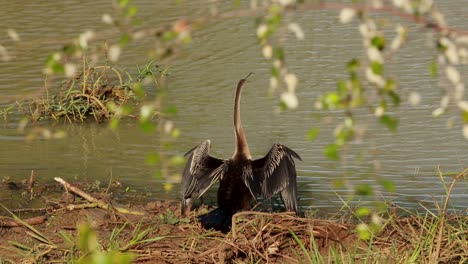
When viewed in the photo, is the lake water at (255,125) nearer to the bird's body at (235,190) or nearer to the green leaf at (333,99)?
the bird's body at (235,190)

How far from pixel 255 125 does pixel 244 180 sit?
2.79m

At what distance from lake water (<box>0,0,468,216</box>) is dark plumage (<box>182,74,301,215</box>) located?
0.43m

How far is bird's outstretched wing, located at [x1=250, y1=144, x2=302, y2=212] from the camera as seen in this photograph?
21.2 feet

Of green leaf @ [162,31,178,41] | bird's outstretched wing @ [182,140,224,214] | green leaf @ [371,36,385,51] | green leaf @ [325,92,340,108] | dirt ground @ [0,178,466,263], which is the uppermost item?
green leaf @ [162,31,178,41]

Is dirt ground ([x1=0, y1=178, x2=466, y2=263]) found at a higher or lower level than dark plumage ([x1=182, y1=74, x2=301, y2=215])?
lower

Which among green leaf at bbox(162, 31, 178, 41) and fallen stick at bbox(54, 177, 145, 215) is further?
fallen stick at bbox(54, 177, 145, 215)

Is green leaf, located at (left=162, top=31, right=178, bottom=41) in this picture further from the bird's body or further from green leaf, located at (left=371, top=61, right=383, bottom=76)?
the bird's body

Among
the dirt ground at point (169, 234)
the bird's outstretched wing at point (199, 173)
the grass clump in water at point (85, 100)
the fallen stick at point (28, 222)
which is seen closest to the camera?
the dirt ground at point (169, 234)

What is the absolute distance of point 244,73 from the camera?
35.9 feet

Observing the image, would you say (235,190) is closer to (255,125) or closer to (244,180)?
(244,180)

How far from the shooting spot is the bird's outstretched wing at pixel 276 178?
6.45 m

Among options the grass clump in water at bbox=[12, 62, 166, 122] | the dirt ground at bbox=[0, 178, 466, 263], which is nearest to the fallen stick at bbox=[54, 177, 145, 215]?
the dirt ground at bbox=[0, 178, 466, 263]

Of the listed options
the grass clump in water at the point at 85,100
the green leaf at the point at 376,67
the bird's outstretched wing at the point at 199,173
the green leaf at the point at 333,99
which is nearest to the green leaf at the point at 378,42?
the green leaf at the point at 376,67

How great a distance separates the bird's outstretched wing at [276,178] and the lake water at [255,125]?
15.6 inches
